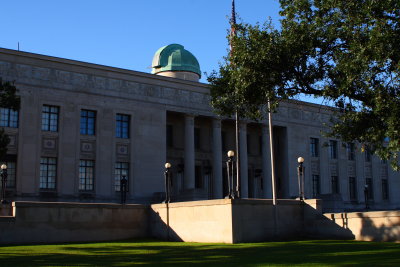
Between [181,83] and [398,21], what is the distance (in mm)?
32029

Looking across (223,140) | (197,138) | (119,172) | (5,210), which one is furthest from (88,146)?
(223,140)

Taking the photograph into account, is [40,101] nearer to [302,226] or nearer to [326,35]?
[302,226]

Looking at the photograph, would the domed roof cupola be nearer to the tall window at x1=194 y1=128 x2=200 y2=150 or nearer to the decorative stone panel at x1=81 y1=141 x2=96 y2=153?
the tall window at x1=194 y1=128 x2=200 y2=150

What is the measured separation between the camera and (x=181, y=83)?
160 feet

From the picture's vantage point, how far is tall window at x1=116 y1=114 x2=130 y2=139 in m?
45.5

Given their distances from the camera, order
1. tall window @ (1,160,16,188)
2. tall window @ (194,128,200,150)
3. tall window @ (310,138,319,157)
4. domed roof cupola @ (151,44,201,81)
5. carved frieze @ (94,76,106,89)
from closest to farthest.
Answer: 1. tall window @ (1,160,16,188)
2. carved frieze @ (94,76,106,89)
3. tall window @ (194,128,200,150)
4. domed roof cupola @ (151,44,201,81)
5. tall window @ (310,138,319,157)

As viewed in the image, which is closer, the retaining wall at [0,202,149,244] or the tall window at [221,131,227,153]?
the retaining wall at [0,202,149,244]

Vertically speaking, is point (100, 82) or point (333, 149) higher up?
point (100, 82)

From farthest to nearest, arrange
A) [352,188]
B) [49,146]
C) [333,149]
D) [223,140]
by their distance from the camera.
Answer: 1. [352,188]
2. [333,149]
3. [223,140]
4. [49,146]

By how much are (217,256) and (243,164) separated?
34565 mm

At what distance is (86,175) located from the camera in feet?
A: 141

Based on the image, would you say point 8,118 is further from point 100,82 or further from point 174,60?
point 174,60

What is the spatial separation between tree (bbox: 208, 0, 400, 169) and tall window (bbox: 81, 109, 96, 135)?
23042 mm

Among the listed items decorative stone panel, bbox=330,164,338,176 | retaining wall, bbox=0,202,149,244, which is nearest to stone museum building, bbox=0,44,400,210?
decorative stone panel, bbox=330,164,338,176
